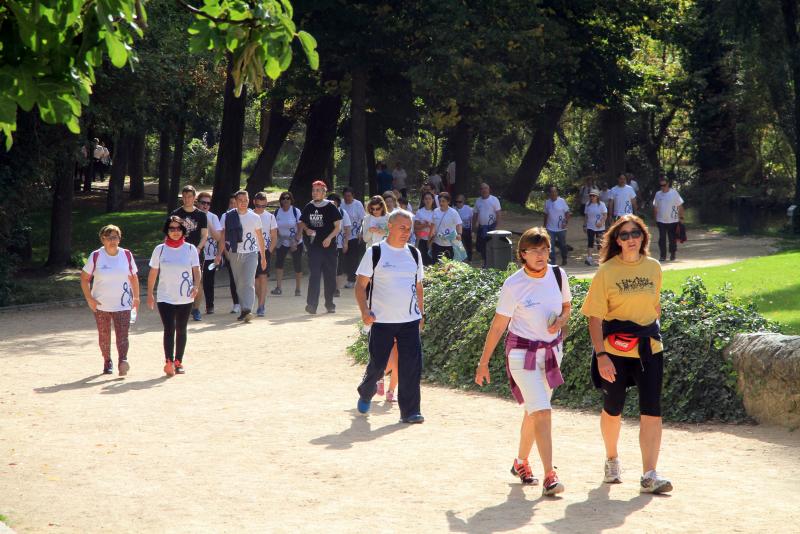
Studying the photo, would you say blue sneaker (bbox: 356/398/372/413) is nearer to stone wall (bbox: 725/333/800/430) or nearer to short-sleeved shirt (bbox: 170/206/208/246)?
stone wall (bbox: 725/333/800/430)

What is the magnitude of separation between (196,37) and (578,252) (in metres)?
23.5

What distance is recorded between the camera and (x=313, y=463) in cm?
831

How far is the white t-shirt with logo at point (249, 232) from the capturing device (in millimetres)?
16766

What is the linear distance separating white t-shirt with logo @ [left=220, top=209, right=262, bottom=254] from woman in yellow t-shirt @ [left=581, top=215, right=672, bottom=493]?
9.96 m

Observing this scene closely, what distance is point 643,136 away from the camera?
49125mm

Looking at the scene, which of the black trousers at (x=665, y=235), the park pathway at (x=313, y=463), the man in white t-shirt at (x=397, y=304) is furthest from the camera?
the black trousers at (x=665, y=235)

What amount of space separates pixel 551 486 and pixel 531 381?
26.2 inches

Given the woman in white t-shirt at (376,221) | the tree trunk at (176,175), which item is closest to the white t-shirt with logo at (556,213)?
the woman in white t-shirt at (376,221)

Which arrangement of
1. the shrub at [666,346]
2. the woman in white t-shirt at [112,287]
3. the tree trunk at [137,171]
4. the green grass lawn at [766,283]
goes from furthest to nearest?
1. the tree trunk at [137,171]
2. the green grass lawn at [766,283]
3. the woman in white t-shirt at [112,287]
4. the shrub at [666,346]

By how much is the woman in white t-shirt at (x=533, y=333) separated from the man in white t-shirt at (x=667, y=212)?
658 inches

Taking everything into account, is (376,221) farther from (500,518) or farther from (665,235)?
(665,235)

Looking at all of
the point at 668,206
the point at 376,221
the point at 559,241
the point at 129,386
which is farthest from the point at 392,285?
the point at 559,241

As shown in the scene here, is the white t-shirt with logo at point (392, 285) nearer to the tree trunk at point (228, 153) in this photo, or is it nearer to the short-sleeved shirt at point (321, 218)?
the short-sleeved shirt at point (321, 218)

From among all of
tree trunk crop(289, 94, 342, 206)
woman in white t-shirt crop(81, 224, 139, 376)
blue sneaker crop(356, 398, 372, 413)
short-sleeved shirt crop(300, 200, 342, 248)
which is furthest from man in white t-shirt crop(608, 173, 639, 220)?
blue sneaker crop(356, 398, 372, 413)
